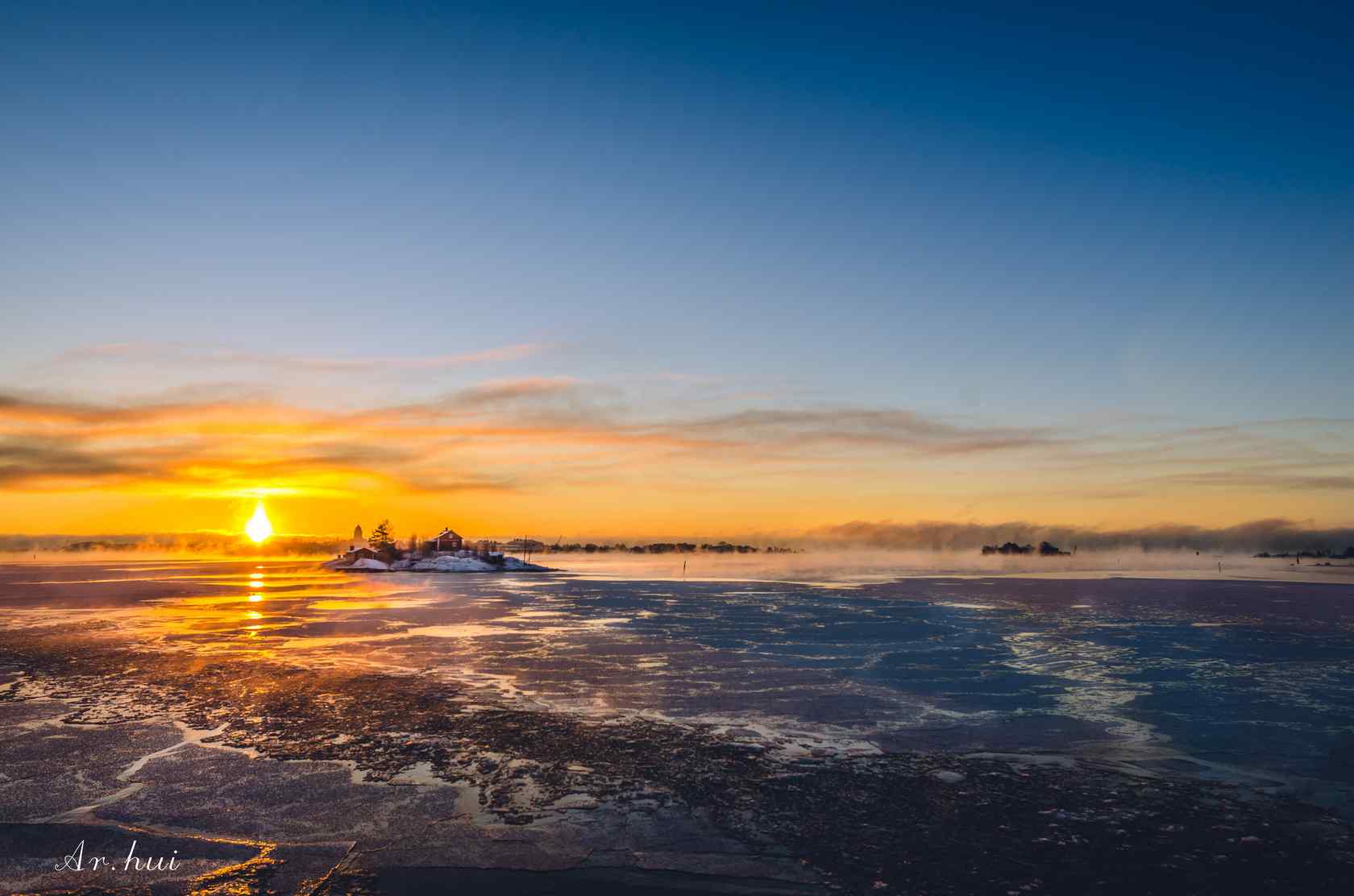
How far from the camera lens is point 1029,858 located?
850 centimetres

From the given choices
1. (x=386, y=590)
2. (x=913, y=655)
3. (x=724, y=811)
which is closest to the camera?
(x=724, y=811)

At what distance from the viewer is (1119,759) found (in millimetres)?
12625

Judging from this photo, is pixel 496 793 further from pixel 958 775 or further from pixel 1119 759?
pixel 1119 759

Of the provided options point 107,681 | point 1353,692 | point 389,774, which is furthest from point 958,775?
point 107,681

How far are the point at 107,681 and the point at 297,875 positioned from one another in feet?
47.5

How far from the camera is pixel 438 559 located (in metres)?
119

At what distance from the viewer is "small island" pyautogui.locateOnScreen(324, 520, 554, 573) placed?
111812mm

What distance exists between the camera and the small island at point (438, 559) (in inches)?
4402

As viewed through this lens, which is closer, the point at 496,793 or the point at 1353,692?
the point at 496,793

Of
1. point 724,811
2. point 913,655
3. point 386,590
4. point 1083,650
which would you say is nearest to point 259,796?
point 724,811

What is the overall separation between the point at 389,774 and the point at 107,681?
1162cm

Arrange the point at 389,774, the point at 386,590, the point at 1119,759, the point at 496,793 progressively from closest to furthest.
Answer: the point at 496,793
the point at 389,774
the point at 1119,759
the point at 386,590

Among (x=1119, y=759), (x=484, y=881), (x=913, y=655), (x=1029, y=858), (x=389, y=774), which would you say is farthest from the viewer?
(x=913, y=655)

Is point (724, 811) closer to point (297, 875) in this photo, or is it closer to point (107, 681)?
point (297, 875)
